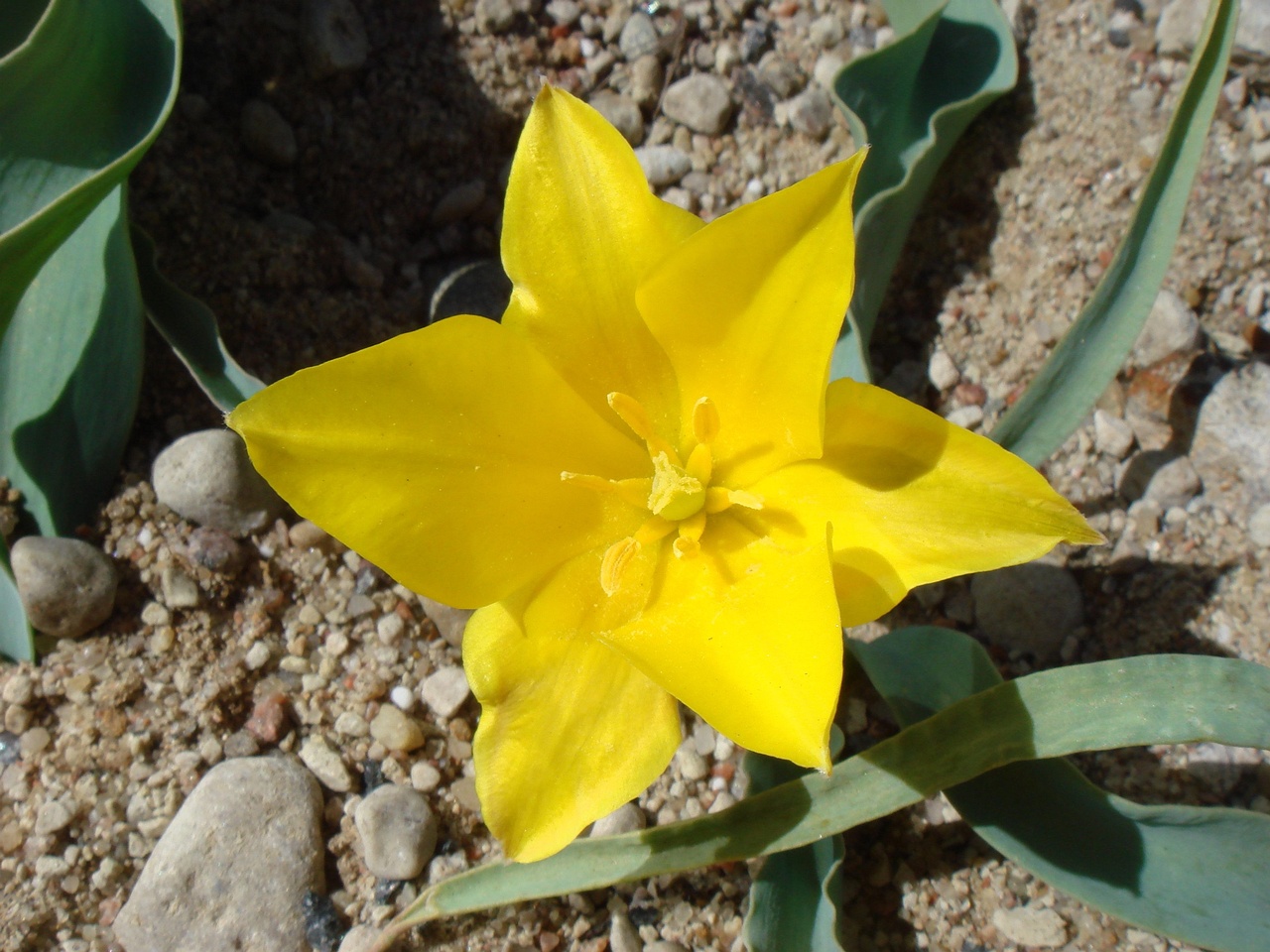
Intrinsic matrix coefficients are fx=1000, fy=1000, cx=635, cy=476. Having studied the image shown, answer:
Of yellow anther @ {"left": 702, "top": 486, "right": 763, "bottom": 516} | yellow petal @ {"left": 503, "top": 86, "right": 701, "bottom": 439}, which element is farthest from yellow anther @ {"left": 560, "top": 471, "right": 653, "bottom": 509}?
yellow petal @ {"left": 503, "top": 86, "right": 701, "bottom": 439}

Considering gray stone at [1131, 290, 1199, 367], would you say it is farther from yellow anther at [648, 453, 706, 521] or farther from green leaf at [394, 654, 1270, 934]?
yellow anther at [648, 453, 706, 521]

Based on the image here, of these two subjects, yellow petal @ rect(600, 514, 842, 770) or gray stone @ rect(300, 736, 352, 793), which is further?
gray stone @ rect(300, 736, 352, 793)

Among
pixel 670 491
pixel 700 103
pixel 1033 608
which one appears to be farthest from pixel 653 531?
pixel 700 103

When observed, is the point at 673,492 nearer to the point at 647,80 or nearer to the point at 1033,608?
the point at 1033,608

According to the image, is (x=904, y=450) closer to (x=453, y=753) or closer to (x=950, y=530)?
(x=950, y=530)

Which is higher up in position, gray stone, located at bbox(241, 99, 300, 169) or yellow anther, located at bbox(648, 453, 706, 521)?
gray stone, located at bbox(241, 99, 300, 169)

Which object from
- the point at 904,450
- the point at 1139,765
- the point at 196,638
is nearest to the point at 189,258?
the point at 196,638
